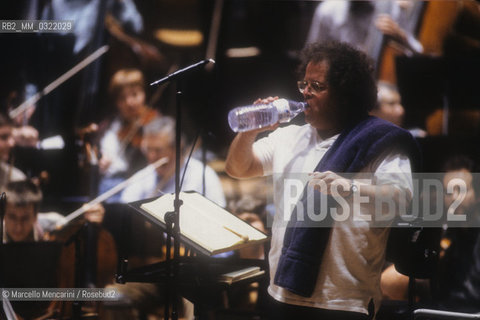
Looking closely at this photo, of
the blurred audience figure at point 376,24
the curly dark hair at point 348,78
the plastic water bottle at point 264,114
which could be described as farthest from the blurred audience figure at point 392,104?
the plastic water bottle at point 264,114

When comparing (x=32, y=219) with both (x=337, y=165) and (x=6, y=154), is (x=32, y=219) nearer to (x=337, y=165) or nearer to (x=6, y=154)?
(x=6, y=154)

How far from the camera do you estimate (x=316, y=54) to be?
6.45 ft

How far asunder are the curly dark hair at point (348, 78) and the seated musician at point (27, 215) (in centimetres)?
236

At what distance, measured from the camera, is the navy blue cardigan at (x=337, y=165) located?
5.62 feet

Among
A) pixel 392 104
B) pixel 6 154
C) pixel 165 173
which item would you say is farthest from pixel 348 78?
pixel 6 154

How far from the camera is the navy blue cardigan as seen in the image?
1.71m

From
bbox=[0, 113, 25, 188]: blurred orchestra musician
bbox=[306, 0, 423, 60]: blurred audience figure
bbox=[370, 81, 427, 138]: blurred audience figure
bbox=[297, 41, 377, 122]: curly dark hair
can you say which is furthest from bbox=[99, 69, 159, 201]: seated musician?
bbox=[297, 41, 377, 122]: curly dark hair

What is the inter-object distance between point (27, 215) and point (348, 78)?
272 centimetres

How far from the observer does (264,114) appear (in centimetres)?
198

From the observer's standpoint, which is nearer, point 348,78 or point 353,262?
point 353,262

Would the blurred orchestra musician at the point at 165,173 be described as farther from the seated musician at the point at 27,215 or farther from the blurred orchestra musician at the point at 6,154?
the blurred orchestra musician at the point at 6,154

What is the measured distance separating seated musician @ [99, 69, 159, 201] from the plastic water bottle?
7.81ft

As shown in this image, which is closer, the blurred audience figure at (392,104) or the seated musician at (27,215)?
the seated musician at (27,215)

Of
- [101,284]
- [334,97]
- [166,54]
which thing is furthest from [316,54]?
[166,54]
